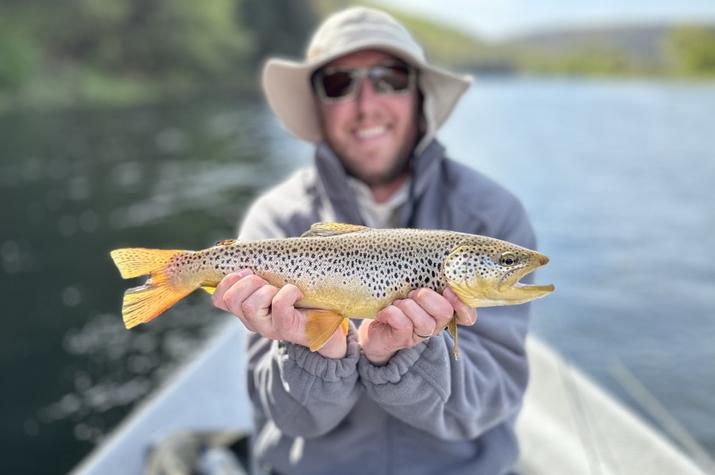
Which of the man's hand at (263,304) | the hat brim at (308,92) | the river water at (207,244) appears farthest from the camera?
the river water at (207,244)

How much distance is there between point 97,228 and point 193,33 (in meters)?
49.3

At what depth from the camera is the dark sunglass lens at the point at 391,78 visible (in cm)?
347

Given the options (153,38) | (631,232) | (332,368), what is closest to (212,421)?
(332,368)

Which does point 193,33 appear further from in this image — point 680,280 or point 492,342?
point 492,342

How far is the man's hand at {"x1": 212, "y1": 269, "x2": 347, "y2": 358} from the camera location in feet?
7.80

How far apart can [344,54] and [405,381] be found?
6.07 ft

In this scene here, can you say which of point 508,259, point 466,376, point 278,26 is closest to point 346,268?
point 508,259

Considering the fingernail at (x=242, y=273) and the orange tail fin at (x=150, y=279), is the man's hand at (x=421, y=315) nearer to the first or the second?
the fingernail at (x=242, y=273)

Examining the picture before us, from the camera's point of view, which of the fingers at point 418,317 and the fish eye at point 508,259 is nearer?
the fingers at point 418,317

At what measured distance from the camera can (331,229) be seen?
2.61m

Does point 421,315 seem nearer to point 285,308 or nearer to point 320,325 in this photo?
point 320,325

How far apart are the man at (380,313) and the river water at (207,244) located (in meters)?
4.49

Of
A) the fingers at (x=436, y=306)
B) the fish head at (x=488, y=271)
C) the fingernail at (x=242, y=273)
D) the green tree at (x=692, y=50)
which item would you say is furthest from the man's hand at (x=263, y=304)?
the green tree at (x=692, y=50)

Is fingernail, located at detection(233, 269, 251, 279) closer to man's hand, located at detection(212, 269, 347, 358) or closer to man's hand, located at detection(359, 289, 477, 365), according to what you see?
man's hand, located at detection(212, 269, 347, 358)
